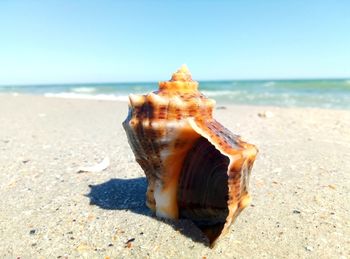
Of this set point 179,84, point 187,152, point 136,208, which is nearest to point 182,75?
point 179,84

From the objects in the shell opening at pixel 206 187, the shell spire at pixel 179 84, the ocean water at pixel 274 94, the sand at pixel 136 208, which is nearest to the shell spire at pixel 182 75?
the shell spire at pixel 179 84

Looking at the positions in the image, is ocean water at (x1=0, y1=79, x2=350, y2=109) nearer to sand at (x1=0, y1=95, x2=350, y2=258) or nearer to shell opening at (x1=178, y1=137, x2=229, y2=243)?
sand at (x1=0, y1=95, x2=350, y2=258)

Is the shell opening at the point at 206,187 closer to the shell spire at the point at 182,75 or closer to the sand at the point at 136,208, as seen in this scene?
the sand at the point at 136,208

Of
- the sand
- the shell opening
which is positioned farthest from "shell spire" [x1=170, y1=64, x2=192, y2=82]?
the sand

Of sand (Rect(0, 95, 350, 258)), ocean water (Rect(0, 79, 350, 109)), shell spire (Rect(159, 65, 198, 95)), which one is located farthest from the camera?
ocean water (Rect(0, 79, 350, 109))

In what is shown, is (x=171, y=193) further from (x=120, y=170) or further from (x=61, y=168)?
(x=61, y=168)

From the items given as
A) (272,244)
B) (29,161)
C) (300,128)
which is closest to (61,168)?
(29,161)
